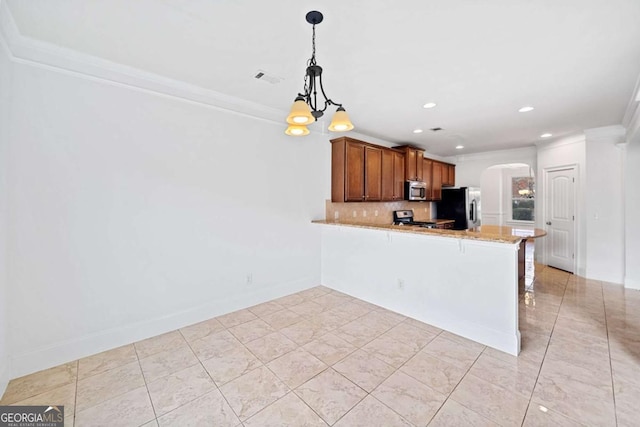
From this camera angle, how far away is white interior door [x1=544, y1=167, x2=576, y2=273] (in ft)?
16.6

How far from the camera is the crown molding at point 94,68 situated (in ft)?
6.43

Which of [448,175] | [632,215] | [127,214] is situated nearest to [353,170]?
[127,214]

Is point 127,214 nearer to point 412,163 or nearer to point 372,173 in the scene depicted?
point 372,173

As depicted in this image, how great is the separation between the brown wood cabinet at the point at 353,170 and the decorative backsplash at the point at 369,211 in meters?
0.25

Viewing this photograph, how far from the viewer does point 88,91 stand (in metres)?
2.39

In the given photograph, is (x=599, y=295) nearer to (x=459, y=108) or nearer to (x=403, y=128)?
(x=459, y=108)

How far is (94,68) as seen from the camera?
7.68ft

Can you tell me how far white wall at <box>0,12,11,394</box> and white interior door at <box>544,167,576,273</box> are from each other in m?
7.57

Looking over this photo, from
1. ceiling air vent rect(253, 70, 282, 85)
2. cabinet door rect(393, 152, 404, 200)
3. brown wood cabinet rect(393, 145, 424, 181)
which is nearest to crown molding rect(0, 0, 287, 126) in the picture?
ceiling air vent rect(253, 70, 282, 85)

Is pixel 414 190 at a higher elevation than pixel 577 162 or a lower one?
lower

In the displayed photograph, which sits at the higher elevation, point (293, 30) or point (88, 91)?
point (293, 30)

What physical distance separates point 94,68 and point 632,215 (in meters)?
7.11

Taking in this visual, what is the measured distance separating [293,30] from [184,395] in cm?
272

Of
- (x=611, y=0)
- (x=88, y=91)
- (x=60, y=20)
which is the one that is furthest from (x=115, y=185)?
(x=611, y=0)
